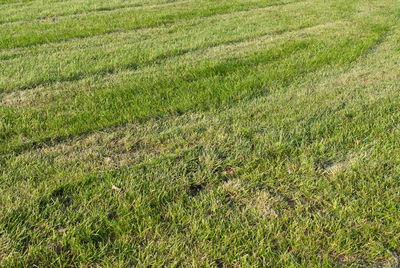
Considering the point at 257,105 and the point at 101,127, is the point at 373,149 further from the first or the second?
the point at 101,127

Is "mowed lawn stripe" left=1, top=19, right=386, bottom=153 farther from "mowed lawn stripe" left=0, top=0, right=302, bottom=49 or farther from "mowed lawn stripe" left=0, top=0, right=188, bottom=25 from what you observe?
"mowed lawn stripe" left=0, top=0, right=188, bottom=25

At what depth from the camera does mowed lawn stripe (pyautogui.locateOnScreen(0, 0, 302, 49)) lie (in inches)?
294

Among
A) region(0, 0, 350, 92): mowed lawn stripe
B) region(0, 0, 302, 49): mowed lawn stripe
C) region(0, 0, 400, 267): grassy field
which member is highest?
region(0, 0, 302, 49): mowed lawn stripe

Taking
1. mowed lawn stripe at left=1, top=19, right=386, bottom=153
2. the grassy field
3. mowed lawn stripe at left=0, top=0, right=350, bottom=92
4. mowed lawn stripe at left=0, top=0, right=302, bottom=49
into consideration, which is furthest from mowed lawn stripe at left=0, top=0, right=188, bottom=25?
mowed lawn stripe at left=1, top=19, right=386, bottom=153

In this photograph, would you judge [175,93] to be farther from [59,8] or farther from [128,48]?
[59,8]

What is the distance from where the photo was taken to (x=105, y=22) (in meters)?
9.01

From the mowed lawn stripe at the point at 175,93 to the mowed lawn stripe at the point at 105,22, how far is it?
3.27 m

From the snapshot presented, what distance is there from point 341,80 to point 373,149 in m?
1.99

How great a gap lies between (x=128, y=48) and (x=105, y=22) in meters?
2.85

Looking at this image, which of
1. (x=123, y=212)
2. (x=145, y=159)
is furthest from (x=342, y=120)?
(x=123, y=212)

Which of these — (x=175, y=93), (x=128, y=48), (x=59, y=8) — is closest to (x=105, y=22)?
(x=59, y=8)

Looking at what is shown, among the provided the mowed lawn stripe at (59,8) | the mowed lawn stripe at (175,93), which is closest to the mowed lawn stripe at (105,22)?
the mowed lawn stripe at (59,8)

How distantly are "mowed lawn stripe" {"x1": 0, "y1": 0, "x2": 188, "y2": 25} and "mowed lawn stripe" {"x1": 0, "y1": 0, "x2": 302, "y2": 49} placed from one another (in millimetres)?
783

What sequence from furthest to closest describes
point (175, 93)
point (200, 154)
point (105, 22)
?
point (105, 22) < point (175, 93) < point (200, 154)
